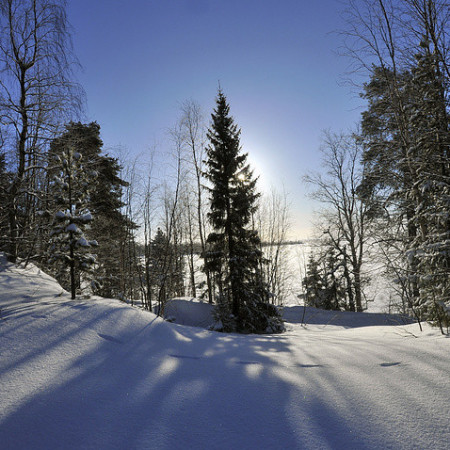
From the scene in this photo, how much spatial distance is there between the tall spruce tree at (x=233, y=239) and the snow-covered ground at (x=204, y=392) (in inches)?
278

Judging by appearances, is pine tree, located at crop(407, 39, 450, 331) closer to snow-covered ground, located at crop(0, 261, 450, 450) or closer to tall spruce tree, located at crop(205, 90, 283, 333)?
snow-covered ground, located at crop(0, 261, 450, 450)

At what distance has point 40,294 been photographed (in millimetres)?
4977

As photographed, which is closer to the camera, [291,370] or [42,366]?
[42,366]

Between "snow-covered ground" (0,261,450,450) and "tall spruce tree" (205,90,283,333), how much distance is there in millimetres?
7061

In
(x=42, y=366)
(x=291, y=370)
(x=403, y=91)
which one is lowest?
(x=291, y=370)

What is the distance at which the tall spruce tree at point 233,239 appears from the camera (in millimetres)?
10372

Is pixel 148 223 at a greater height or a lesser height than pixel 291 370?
greater

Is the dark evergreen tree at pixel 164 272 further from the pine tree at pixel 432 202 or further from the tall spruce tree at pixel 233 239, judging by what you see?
the pine tree at pixel 432 202

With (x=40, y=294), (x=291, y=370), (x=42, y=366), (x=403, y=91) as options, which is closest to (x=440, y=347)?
(x=291, y=370)

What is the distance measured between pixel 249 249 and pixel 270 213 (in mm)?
7888

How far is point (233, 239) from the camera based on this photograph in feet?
36.5

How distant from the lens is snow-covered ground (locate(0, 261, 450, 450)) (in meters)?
1.57

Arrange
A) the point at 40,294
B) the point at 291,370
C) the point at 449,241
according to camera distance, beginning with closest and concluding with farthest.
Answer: the point at 291,370 → the point at 449,241 → the point at 40,294

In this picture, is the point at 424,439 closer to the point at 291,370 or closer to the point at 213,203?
the point at 291,370
